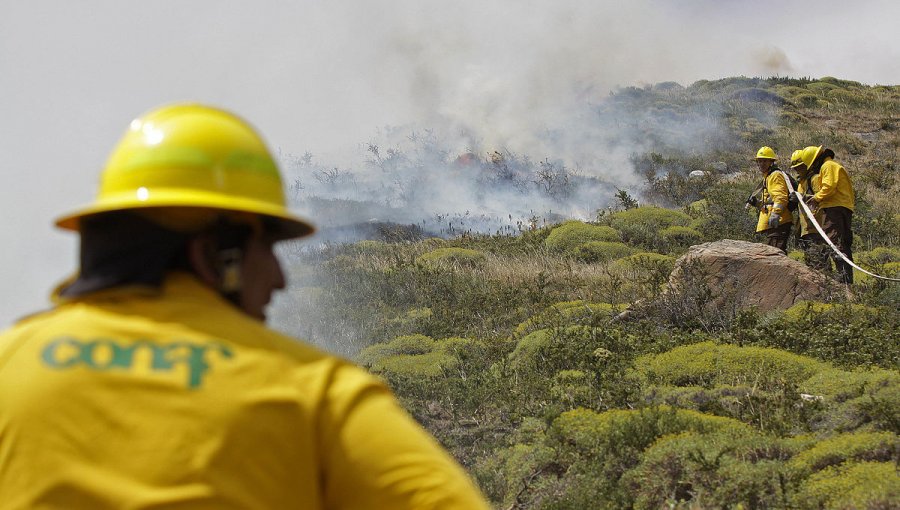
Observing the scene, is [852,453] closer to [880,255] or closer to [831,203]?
[831,203]

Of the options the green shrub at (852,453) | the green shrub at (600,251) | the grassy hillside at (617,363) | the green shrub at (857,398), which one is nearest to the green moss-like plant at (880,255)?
the grassy hillside at (617,363)

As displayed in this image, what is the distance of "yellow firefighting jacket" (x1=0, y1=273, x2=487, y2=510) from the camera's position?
1193mm

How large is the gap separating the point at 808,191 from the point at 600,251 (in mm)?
3116

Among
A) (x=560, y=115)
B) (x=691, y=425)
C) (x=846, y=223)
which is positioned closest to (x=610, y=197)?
(x=560, y=115)

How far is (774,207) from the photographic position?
11.0m

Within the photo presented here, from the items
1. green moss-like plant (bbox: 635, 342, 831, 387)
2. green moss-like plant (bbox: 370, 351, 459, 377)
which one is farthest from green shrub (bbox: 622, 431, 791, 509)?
green moss-like plant (bbox: 370, 351, 459, 377)

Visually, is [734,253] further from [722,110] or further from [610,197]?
[722,110]

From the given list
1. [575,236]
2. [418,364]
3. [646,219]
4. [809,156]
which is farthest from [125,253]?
[646,219]

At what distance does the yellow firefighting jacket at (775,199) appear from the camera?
11.0m

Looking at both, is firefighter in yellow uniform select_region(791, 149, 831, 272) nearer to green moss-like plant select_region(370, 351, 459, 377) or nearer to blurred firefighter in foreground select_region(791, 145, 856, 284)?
blurred firefighter in foreground select_region(791, 145, 856, 284)

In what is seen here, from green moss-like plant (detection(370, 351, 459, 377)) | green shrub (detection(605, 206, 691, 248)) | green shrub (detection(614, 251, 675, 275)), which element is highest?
green shrub (detection(605, 206, 691, 248))

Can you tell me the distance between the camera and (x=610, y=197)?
23.1m

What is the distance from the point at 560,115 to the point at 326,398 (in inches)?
1161

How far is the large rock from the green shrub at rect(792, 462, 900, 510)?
4.68 meters
